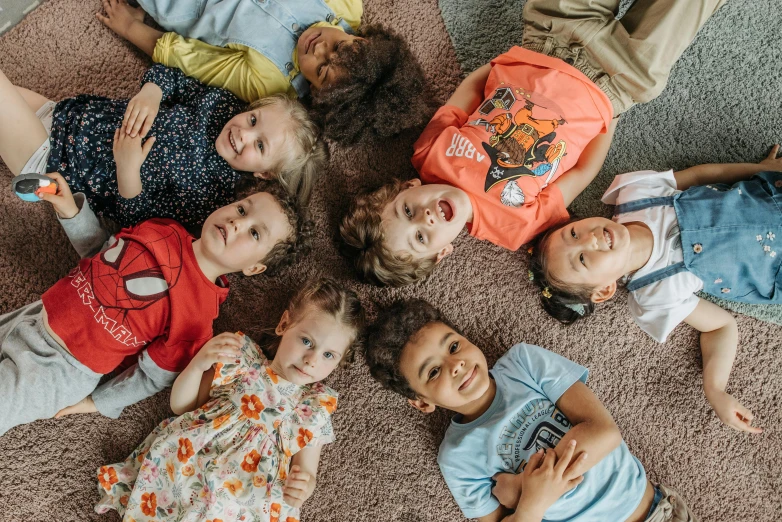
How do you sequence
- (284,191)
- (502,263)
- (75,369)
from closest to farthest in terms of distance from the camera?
(75,369), (284,191), (502,263)

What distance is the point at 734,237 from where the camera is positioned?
127 cm

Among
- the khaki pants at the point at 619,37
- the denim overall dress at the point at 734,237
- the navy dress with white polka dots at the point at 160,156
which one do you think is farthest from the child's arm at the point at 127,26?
the denim overall dress at the point at 734,237

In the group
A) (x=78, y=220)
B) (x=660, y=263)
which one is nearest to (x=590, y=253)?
(x=660, y=263)

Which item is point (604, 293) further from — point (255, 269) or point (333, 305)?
point (255, 269)

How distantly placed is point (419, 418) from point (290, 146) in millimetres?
758

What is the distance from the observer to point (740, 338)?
140 cm

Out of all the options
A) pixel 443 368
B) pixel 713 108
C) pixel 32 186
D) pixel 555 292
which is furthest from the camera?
pixel 713 108

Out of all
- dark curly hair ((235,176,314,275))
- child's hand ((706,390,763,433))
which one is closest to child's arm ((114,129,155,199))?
dark curly hair ((235,176,314,275))

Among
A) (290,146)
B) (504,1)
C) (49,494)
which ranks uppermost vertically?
(504,1)

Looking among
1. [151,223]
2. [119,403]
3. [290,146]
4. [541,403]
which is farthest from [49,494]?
[541,403]

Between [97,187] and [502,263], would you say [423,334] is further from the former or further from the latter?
[97,187]

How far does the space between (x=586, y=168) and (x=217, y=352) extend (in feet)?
3.27

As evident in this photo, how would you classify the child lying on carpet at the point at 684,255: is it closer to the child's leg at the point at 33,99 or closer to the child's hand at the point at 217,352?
the child's hand at the point at 217,352

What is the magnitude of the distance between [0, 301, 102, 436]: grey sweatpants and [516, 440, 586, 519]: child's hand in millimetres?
1014
